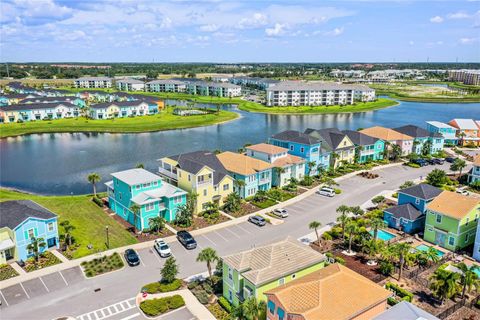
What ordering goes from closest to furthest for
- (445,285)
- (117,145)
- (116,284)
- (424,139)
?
1. (445,285)
2. (116,284)
3. (424,139)
4. (117,145)

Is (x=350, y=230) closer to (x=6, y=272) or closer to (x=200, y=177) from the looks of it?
(x=200, y=177)

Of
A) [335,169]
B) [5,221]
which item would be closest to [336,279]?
[5,221]

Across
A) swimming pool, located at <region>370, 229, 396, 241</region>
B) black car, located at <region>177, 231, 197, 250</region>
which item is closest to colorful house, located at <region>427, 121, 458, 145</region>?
swimming pool, located at <region>370, 229, 396, 241</region>

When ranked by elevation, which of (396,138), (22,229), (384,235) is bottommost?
(384,235)

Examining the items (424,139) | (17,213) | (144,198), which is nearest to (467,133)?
(424,139)

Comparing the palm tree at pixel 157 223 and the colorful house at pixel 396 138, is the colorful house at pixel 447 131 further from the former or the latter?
the palm tree at pixel 157 223

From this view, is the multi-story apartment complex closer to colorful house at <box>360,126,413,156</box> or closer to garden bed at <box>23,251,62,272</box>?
colorful house at <box>360,126,413,156</box>

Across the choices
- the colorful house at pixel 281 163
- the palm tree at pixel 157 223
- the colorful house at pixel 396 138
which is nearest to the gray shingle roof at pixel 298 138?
the colorful house at pixel 281 163
